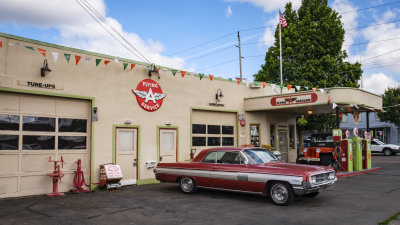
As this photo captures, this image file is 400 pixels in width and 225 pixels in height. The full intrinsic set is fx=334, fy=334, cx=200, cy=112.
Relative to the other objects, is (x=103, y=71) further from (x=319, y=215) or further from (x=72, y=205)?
(x=319, y=215)

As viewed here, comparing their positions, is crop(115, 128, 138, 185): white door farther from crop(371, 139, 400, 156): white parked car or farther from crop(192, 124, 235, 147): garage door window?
crop(371, 139, 400, 156): white parked car

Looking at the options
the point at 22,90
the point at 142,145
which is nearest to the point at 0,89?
the point at 22,90

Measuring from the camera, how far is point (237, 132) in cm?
1631

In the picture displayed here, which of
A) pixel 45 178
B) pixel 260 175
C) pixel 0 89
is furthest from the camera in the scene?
pixel 45 178

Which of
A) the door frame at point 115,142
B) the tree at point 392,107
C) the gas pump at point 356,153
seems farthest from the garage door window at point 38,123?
the tree at point 392,107

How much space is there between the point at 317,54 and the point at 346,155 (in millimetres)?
12109

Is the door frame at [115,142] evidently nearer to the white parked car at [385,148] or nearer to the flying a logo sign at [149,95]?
the flying a logo sign at [149,95]

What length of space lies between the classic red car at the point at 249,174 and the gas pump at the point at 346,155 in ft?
23.3

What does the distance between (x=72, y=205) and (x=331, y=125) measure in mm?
22268

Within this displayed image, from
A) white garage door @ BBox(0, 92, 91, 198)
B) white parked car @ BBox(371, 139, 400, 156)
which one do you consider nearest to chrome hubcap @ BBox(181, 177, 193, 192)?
white garage door @ BBox(0, 92, 91, 198)

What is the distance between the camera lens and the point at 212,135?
15320 millimetres

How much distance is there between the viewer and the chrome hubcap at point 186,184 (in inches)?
401

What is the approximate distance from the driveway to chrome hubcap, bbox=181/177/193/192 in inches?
8.3

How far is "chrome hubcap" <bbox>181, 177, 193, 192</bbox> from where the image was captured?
1020cm
